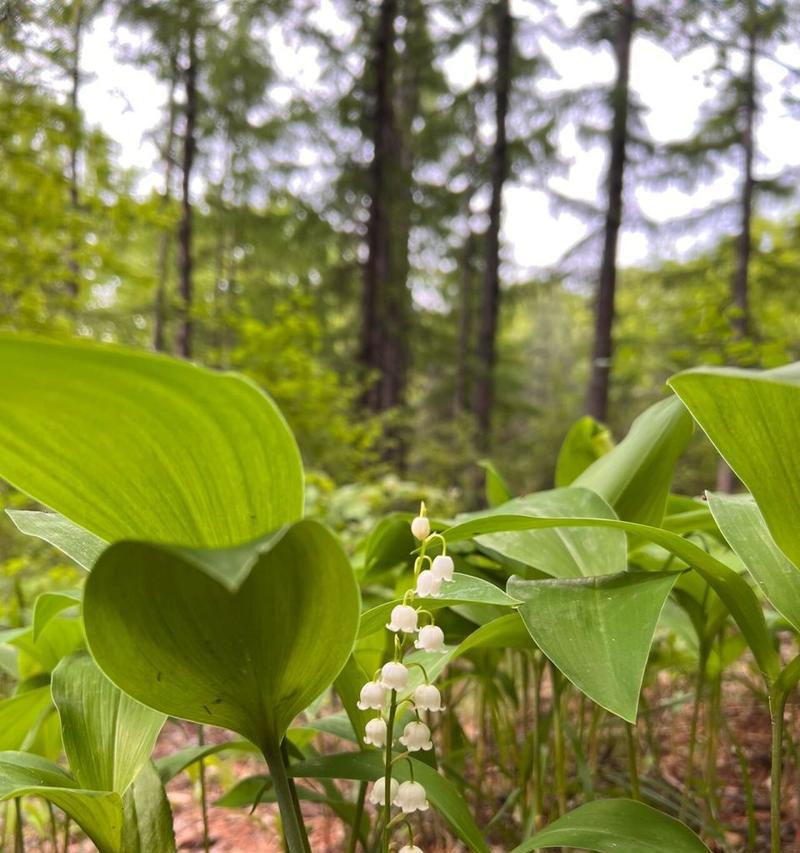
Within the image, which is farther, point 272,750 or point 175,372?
point 272,750

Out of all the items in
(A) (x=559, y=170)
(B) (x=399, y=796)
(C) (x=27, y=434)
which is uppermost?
(A) (x=559, y=170)

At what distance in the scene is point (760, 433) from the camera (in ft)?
1.88

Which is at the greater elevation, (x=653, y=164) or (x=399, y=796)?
(x=653, y=164)

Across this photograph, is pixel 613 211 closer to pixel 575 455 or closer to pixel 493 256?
pixel 493 256

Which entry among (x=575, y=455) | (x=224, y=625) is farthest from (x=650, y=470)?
(x=224, y=625)

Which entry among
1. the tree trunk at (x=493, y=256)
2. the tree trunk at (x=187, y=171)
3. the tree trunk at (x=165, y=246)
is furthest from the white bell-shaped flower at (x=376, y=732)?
the tree trunk at (x=493, y=256)

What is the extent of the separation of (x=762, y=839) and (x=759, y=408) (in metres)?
1.35

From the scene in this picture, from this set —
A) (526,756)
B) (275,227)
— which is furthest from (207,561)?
(275,227)

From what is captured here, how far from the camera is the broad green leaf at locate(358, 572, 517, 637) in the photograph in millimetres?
598

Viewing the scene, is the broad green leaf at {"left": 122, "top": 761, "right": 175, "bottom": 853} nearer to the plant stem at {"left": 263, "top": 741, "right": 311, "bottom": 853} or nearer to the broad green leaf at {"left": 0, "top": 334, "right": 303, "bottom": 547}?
the plant stem at {"left": 263, "top": 741, "right": 311, "bottom": 853}

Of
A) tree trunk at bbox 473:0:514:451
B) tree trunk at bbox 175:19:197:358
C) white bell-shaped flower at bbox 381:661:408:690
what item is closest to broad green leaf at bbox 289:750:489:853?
white bell-shaped flower at bbox 381:661:408:690

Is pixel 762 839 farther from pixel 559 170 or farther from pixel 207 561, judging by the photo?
pixel 559 170

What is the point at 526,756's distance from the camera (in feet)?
3.40

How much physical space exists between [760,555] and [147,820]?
0.77 meters
